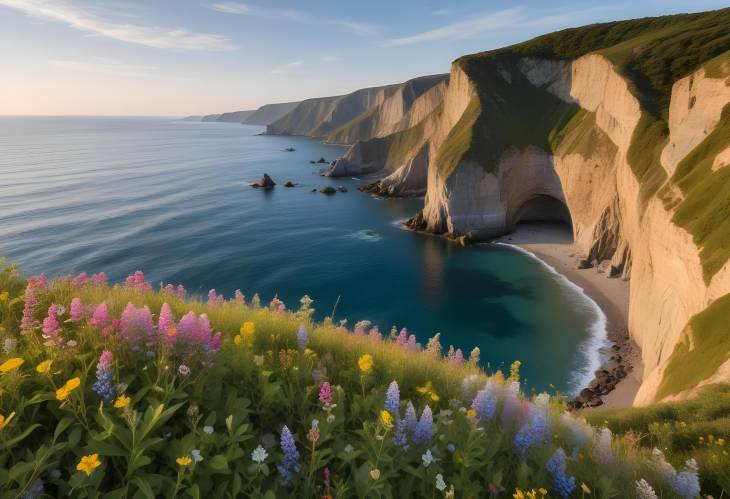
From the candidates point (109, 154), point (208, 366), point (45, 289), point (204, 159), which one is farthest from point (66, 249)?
point (109, 154)

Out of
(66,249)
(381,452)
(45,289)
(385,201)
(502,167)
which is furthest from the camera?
(385,201)

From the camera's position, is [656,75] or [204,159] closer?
[656,75]

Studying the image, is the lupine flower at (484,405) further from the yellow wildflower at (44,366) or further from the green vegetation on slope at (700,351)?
the green vegetation on slope at (700,351)

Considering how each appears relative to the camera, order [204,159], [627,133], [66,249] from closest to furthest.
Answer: [627,133], [66,249], [204,159]

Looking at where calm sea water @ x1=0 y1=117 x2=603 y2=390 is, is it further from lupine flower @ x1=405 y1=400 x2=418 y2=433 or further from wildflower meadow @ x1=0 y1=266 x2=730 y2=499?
lupine flower @ x1=405 y1=400 x2=418 y2=433

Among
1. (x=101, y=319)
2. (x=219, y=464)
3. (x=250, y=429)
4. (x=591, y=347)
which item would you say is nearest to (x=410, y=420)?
(x=250, y=429)

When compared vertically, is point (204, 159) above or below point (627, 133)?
below

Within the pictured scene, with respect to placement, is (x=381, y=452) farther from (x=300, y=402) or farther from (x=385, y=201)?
(x=385, y=201)

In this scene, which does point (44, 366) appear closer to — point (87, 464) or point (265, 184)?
point (87, 464)
